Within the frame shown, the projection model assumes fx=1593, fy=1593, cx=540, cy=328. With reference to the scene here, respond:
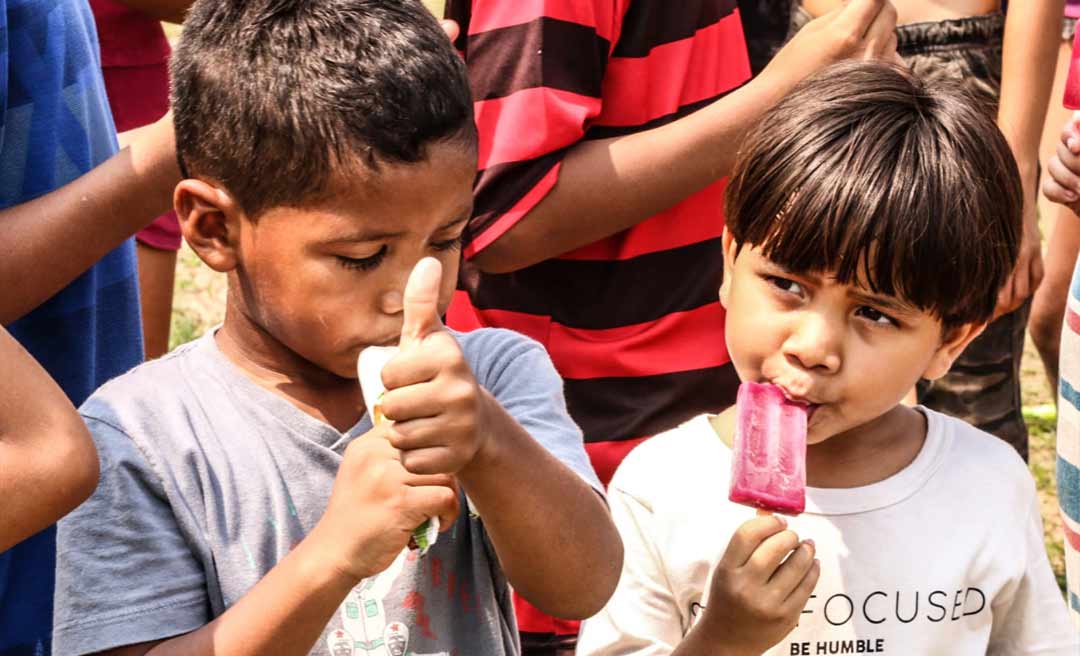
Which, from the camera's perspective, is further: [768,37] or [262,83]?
[768,37]

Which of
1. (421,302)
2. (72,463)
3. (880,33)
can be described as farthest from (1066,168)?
(72,463)

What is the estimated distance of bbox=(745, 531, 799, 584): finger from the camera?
2318 millimetres

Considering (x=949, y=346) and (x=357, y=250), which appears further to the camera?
(x=949, y=346)

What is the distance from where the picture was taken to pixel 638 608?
8.36 feet

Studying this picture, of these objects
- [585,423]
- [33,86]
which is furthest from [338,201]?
[585,423]

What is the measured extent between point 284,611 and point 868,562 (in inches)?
39.6

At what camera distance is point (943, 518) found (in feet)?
8.56

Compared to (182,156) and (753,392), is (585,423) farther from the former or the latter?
(182,156)

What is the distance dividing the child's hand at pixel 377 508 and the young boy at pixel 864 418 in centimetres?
58

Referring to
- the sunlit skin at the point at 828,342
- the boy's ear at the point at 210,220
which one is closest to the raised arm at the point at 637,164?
the sunlit skin at the point at 828,342

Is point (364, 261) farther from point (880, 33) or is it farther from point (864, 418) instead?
point (880, 33)

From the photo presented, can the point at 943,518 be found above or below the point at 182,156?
below

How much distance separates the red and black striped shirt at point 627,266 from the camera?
3014 mm

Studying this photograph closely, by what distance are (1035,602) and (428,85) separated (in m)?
1.31
